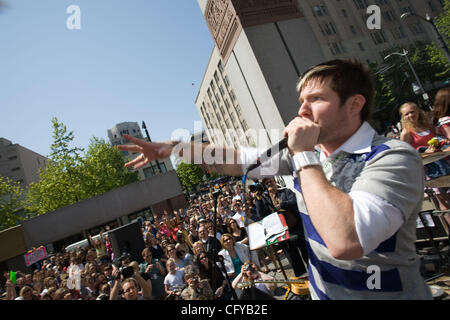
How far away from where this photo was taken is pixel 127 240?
10906 millimetres

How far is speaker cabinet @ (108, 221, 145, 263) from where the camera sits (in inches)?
427

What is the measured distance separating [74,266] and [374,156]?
1175 cm

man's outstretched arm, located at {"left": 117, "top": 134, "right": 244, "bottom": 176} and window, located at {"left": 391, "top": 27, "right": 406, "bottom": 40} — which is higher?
window, located at {"left": 391, "top": 27, "right": 406, "bottom": 40}

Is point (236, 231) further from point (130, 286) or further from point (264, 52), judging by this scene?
point (264, 52)

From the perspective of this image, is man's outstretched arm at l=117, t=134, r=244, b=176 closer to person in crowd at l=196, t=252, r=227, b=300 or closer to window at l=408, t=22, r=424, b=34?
person in crowd at l=196, t=252, r=227, b=300

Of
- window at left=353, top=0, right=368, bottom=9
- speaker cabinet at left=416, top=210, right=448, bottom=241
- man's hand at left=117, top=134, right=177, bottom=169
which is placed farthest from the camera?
window at left=353, top=0, right=368, bottom=9

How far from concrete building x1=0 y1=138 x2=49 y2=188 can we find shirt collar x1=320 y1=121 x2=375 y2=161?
7066cm

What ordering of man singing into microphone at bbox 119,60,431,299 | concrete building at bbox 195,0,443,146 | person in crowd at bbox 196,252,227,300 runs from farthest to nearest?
concrete building at bbox 195,0,443,146
person in crowd at bbox 196,252,227,300
man singing into microphone at bbox 119,60,431,299

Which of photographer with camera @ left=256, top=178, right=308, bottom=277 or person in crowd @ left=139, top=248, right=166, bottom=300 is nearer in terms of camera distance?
photographer with camera @ left=256, top=178, right=308, bottom=277

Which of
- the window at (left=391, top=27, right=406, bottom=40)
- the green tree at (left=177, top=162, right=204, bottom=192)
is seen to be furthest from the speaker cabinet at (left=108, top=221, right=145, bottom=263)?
the green tree at (left=177, top=162, right=204, bottom=192)

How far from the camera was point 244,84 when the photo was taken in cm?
2400

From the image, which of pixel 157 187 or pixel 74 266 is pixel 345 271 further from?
pixel 157 187

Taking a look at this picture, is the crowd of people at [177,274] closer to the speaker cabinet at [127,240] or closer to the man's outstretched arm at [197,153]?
the speaker cabinet at [127,240]
